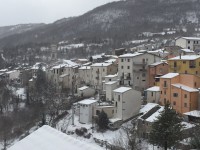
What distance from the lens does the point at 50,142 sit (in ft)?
39.8

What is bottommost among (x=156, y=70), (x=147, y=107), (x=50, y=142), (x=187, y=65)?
(x=147, y=107)

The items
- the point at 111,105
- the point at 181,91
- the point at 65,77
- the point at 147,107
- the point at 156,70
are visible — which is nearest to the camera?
the point at 181,91

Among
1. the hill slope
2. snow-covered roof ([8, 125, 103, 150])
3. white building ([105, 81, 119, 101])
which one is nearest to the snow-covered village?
→ snow-covered roof ([8, 125, 103, 150])

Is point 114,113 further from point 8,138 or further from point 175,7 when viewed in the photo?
point 175,7

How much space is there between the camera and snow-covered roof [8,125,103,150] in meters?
11.1

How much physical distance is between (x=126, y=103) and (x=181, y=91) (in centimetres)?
531

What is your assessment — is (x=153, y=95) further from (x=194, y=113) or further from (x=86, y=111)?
(x=86, y=111)

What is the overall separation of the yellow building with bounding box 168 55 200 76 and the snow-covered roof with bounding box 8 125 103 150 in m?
27.4

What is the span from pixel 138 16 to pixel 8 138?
400 feet

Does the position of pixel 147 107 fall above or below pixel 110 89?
below

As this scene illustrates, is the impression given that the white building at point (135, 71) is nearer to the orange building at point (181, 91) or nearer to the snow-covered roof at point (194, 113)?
the orange building at point (181, 91)

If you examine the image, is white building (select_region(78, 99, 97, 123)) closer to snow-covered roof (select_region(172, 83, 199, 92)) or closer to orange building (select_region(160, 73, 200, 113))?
orange building (select_region(160, 73, 200, 113))

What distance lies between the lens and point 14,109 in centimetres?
4688

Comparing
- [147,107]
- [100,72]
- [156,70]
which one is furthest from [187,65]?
[100,72]
